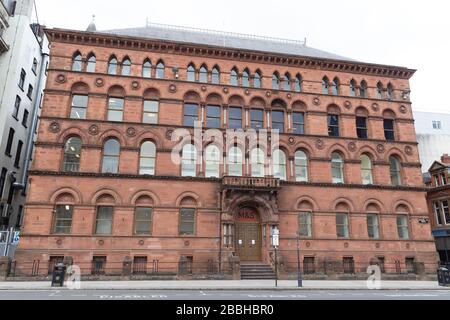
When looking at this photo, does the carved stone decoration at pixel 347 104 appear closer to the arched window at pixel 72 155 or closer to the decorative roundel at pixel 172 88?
the decorative roundel at pixel 172 88

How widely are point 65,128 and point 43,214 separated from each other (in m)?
6.59

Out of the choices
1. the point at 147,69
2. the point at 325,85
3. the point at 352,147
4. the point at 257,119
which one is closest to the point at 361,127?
the point at 352,147

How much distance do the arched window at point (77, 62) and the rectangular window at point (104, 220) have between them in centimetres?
1173

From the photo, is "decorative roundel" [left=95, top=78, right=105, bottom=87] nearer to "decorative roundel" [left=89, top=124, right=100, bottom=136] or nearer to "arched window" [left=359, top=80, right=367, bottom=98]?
"decorative roundel" [left=89, top=124, right=100, bottom=136]

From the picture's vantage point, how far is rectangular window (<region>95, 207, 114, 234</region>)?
23.7 m

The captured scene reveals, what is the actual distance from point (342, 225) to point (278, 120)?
1038 centimetres

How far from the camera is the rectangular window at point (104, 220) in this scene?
77.7ft

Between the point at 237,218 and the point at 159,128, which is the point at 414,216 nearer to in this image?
the point at 237,218

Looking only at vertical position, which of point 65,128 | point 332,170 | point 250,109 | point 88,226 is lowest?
point 88,226

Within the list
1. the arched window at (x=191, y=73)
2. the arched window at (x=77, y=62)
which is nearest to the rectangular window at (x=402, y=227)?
the arched window at (x=191, y=73)

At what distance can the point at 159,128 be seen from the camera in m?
26.1

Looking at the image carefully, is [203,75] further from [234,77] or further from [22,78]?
[22,78]
